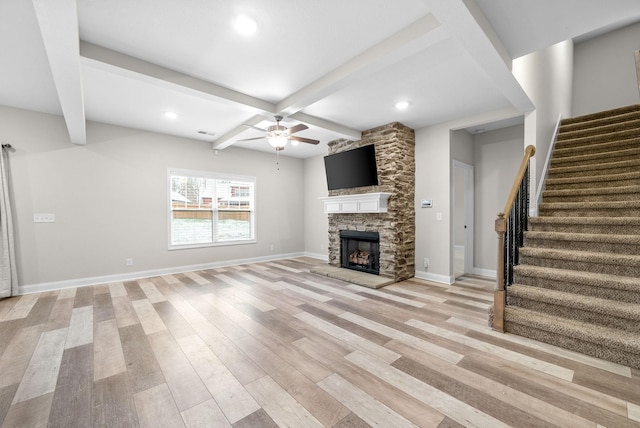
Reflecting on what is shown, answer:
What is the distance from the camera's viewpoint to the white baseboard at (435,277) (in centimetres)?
468

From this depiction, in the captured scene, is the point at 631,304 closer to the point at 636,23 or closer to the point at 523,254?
the point at 523,254

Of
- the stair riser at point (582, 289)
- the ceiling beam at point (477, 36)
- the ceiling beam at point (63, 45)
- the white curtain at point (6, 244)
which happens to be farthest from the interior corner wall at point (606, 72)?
the white curtain at point (6, 244)

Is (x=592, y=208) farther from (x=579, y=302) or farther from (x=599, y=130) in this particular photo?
(x=599, y=130)

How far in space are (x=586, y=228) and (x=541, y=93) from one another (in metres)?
2.05

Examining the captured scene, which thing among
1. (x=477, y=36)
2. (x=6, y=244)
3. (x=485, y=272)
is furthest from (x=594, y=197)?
(x=6, y=244)

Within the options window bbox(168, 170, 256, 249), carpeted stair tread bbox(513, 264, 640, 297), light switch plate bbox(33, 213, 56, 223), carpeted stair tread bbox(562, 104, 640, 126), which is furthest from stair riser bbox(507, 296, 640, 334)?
light switch plate bbox(33, 213, 56, 223)

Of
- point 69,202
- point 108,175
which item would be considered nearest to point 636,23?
point 108,175

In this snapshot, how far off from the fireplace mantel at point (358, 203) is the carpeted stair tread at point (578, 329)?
101 inches

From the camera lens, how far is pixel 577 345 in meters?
2.35

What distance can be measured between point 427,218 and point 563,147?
2.47 meters

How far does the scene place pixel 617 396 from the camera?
1789mm

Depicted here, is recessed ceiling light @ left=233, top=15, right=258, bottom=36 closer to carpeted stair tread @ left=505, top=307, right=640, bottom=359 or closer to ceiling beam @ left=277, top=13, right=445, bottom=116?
ceiling beam @ left=277, top=13, right=445, bottom=116

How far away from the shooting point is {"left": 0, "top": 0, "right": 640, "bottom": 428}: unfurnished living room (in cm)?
190

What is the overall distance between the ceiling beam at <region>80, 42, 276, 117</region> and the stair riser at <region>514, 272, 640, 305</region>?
12.5 feet
